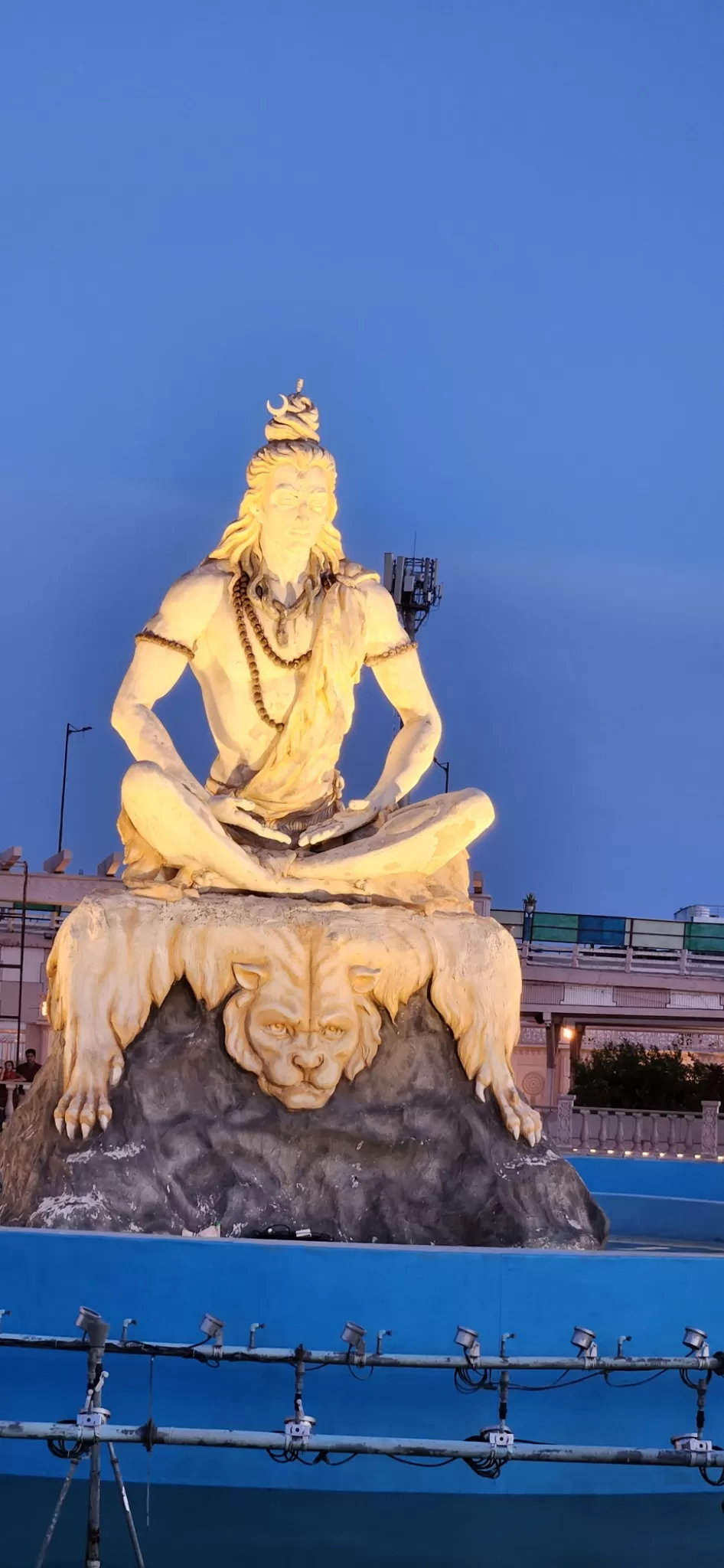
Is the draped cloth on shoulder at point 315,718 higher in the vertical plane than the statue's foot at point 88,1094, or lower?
higher

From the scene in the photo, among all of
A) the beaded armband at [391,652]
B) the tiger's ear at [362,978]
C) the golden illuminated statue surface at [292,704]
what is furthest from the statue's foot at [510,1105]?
the beaded armband at [391,652]

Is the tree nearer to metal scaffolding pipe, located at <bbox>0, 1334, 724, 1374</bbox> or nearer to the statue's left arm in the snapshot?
the statue's left arm

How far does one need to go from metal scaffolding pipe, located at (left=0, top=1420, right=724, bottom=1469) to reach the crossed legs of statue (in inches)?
130

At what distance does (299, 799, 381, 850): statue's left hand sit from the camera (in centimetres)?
765

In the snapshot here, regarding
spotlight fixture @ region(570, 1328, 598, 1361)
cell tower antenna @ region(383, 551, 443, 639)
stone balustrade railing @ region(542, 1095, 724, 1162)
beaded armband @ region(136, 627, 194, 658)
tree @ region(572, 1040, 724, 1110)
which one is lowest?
spotlight fixture @ region(570, 1328, 598, 1361)

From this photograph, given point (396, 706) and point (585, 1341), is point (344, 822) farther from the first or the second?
point (585, 1341)

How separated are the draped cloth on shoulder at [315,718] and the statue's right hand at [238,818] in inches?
11.4

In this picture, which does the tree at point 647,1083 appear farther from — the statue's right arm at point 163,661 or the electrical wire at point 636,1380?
the electrical wire at point 636,1380

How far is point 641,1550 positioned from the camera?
16.0 ft

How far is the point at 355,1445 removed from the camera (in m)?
3.99

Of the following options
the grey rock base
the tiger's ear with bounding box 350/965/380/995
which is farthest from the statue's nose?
the tiger's ear with bounding box 350/965/380/995

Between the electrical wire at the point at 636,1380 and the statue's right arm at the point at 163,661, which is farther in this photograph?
the statue's right arm at the point at 163,661

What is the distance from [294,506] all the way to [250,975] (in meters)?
2.01

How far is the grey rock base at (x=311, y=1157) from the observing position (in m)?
6.74
